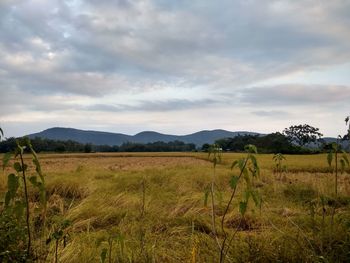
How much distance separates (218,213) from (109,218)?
1831 mm

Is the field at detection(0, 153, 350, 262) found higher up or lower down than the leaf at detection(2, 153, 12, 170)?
lower down

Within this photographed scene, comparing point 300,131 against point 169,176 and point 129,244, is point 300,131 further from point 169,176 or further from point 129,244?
point 129,244

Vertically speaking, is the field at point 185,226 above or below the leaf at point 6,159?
below

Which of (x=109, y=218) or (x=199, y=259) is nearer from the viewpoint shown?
(x=199, y=259)

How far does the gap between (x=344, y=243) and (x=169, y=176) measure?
788cm

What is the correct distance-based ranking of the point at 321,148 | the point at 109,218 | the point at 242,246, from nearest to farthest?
the point at 321,148, the point at 242,246, the point at 109,218

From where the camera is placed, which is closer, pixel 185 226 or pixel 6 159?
pixel 6 159

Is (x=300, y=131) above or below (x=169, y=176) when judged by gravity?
above

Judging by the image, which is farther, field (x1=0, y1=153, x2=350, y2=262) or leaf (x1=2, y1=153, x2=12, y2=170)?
field (x1=0, y1=153, x2=350, y2=262)

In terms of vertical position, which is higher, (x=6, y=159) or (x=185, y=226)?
(x=6, y=159)

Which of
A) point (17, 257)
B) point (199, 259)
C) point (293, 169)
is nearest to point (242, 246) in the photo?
point (199, 259)

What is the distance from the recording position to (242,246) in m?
3.65

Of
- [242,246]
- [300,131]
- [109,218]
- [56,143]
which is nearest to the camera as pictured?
[242,246]

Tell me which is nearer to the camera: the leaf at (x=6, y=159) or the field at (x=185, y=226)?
the leaf at (x=6, y=159)
